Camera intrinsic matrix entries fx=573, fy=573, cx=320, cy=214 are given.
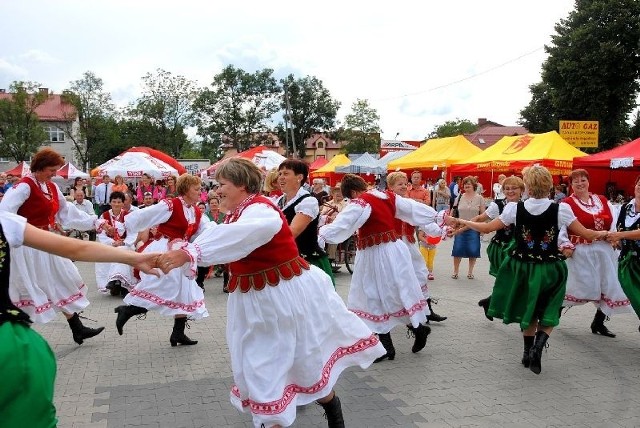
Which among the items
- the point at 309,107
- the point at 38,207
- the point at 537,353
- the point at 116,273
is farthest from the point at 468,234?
the point at 309,107

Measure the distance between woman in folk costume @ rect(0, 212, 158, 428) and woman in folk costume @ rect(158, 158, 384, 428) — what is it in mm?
778

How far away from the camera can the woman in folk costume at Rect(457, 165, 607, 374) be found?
16.5ft

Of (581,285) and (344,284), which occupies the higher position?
(581,285)

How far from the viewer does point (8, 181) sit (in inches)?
796

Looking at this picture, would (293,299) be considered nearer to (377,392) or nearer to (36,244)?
(36,244)

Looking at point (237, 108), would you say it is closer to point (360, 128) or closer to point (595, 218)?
point (360, 128)

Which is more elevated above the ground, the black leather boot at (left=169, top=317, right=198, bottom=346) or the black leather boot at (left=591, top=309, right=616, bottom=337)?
the black leather boot at (left=169, top=317, right=198, bottom=346)

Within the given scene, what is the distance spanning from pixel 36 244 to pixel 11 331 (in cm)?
35

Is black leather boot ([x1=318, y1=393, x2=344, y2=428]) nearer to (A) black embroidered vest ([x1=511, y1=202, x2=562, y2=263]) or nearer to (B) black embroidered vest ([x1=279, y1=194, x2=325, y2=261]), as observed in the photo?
(B) black embroidered vest ([x1=279, y1=194, x2=325, y2=261])

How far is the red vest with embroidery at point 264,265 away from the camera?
3221mm

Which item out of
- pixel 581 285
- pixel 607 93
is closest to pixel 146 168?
pixel 581 285

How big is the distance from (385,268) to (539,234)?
4.63 ft

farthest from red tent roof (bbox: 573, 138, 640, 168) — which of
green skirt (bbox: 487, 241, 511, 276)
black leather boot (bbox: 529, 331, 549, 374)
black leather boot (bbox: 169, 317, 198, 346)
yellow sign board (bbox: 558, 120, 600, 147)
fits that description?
black leather boot (bbox: 169, 317, 198, 346)

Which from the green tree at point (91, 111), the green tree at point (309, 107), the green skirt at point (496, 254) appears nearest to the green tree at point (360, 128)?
the green tree at point (309, 107)
